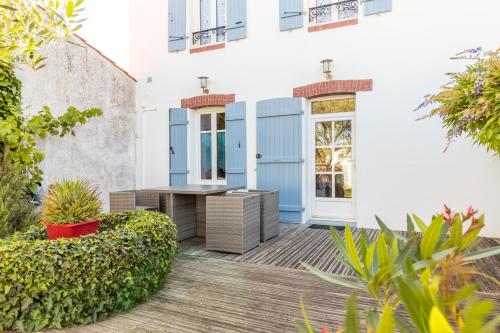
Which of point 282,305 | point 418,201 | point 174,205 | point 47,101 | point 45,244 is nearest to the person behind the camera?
point 45,244

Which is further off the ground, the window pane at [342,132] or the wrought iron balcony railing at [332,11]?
the wrought iron balcony railing at [332,11]

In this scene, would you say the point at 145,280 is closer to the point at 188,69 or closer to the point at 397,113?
the point at 397,113

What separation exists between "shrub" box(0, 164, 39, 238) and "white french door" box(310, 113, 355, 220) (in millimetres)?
4065

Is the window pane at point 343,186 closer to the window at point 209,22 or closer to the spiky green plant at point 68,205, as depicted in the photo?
the window at point 209,22

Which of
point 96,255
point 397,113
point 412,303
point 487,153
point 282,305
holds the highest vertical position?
point 397,113

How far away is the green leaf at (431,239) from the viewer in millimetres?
936

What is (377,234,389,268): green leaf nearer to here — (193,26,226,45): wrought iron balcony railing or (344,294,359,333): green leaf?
(344,294,359,333): green leaf

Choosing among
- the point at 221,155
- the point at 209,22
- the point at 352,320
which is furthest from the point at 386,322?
the point at 209,22

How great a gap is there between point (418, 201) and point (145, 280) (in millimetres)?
3988

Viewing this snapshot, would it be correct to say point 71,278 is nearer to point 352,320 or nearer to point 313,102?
point 352,320

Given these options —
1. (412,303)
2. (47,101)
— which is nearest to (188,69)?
(47,101)

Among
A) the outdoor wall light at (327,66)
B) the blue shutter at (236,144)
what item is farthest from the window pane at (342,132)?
the blue shutter at (236,144)

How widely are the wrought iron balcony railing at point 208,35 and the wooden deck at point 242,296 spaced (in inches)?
166

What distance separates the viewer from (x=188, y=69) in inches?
257
